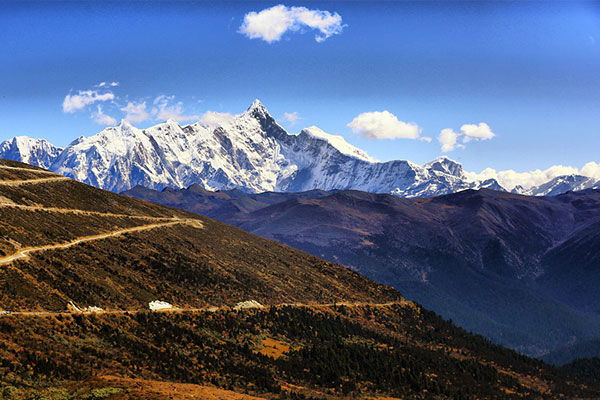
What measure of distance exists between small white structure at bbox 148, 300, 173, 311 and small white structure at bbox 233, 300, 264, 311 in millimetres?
24944

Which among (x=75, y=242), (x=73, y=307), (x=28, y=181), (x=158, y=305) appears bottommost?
(x=158, y=305)

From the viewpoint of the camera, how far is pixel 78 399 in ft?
194

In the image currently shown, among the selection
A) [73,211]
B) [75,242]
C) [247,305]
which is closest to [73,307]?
[75,242]

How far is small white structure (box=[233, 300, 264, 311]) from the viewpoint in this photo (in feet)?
469

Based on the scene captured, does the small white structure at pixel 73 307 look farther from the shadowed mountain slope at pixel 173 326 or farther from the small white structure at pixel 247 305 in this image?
the small white structure at pixel 247 305

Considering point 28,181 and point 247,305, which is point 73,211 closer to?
point 28,181

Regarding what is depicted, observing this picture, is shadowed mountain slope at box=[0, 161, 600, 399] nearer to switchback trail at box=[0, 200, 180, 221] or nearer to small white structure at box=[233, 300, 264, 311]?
switchback trail at box=[0, 200, 180, 221]

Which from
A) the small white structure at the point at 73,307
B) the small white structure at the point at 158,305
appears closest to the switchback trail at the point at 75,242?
the small white structure at the point at 73,307

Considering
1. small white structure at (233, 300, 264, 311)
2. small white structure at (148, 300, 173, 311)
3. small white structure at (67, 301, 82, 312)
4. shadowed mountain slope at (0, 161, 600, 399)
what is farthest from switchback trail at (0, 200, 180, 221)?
small white structure at (233, 300, 264, 311)

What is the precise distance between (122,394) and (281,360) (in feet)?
184

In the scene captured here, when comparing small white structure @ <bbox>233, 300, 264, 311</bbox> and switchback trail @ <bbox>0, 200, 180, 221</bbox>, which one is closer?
switchback trail @ <bbox>0, 200, 180, 221</bbox>

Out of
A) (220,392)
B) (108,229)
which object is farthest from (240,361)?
(108,229)

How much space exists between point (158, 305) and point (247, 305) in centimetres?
3628

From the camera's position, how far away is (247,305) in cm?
14788
